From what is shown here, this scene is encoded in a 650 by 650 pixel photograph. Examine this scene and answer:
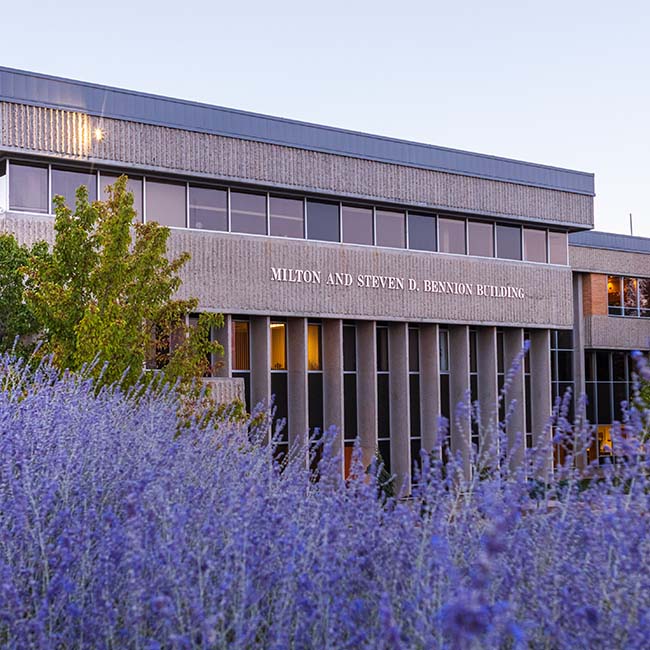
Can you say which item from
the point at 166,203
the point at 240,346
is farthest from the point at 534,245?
the point at 166,203

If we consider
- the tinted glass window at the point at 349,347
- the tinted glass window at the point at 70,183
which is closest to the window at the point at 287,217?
the tinted glass window at the point at 349,347

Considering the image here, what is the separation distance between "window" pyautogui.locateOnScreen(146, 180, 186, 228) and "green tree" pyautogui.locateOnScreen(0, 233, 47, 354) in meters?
5.27

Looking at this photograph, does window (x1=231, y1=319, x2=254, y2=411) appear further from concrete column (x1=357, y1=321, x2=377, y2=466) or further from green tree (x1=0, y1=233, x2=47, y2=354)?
green tree (x1=0, y1=233, x2=47, y2=354)

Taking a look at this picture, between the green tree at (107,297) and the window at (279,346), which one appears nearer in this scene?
the green tree at (107,297)

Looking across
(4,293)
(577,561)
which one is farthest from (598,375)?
(577,561)

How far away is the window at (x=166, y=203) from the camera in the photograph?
21281 millimetres

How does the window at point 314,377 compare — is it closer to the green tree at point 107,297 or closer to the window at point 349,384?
the window at point 349,384

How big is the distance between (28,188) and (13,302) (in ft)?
14.1

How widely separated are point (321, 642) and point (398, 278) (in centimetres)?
2126

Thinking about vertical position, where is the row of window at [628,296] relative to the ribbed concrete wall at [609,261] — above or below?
below

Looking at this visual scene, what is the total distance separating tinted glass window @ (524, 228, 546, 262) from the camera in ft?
94.0

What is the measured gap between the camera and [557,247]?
2941 cm

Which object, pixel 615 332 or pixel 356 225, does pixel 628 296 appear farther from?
pixel 356 225

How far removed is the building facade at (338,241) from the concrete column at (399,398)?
0.05 metres
